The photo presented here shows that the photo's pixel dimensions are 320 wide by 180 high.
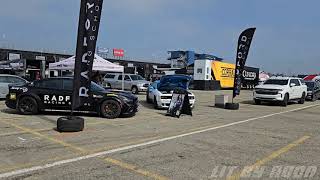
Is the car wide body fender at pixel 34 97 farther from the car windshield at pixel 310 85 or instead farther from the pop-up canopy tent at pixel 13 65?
the pop-up canopy tent at pixel 13 65

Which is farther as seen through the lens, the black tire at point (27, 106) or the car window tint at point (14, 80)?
the car window tint at point (14, 80)

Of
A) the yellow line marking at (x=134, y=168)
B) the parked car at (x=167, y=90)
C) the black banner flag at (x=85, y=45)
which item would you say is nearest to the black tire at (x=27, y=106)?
the black banner flag at (x=85, y=45)

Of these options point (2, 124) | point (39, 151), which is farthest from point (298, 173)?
point (2, 124)

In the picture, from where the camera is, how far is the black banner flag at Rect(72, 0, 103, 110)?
32.0ft

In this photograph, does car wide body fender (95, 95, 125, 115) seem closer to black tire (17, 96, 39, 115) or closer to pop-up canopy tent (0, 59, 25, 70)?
black tire (17, 96, 39, 115)

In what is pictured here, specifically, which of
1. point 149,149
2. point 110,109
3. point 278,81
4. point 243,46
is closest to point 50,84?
point 110,109

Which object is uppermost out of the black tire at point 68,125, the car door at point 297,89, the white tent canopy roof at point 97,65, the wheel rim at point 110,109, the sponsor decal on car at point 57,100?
the white tent canopy roof at point 97,65

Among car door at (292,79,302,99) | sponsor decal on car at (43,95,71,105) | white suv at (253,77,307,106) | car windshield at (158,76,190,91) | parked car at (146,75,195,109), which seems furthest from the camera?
car door at (292,79,302,99)

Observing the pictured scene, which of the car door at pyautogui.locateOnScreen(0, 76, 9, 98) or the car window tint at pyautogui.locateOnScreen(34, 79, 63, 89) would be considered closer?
the car window tint at pyautogui.locateOnScreen(34, 79, 63, 89)

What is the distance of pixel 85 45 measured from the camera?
9906 millimetres

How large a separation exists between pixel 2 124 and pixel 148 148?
5.18 metres

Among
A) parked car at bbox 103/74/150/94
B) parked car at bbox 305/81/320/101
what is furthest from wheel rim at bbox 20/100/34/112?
parked car at bbox 305/81/320/101

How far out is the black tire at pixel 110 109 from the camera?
1288cm

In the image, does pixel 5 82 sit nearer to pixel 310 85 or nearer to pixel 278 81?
pixel 278 81
